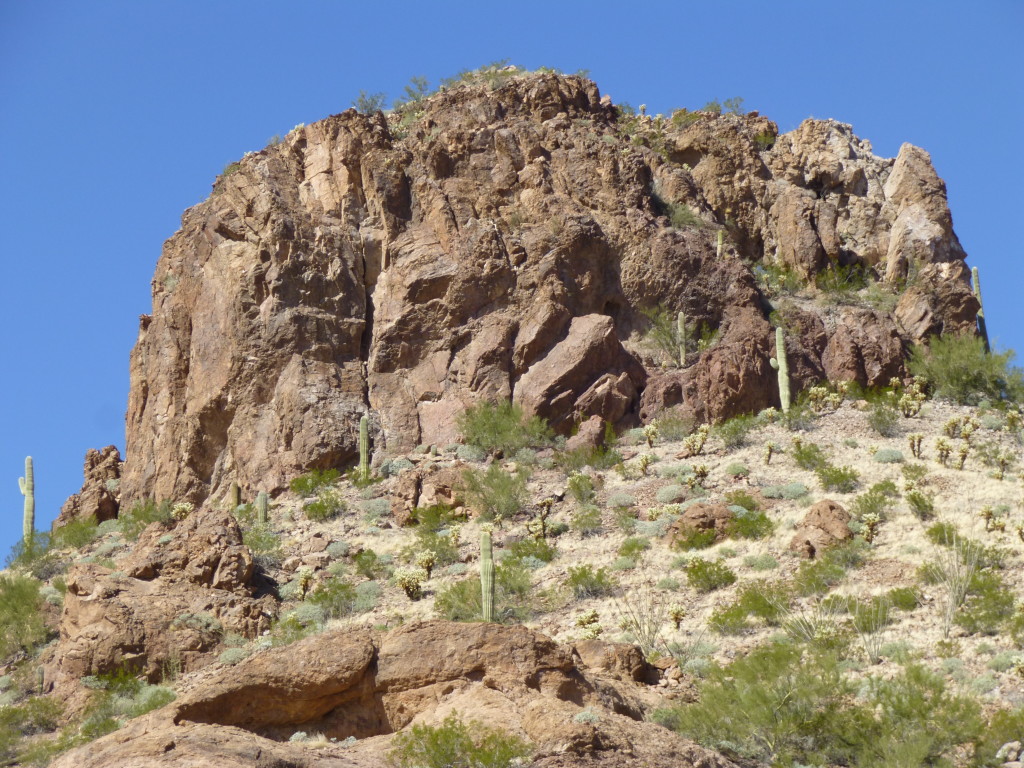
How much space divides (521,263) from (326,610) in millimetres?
12889

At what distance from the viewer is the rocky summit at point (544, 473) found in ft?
53.8

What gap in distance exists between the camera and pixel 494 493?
2931 centimetres

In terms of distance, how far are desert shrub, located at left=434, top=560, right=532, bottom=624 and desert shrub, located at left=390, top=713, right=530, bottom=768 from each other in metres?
8.20

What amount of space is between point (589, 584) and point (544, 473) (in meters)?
7.00

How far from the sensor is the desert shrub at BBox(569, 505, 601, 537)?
91.1 feet

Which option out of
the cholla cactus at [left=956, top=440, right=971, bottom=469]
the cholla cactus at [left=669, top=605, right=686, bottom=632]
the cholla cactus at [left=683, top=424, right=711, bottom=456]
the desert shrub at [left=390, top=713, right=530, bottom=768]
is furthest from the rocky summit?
the cholla cactus at [left=683, top=424, right=711, bottom=456]

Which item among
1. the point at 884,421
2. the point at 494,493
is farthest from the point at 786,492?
the point at 494,493

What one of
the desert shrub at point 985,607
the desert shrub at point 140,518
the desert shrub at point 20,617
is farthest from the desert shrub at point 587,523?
the desert shrub at point 20,617

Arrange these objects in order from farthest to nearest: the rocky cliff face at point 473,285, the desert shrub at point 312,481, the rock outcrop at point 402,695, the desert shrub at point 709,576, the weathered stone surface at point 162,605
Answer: the rocky cliff face at point 473,285
the desert shrub at point 312,481
the desert shrub at point 709,576
the weathered stone surface at point 162,605
the rock outcrop at point 402,695

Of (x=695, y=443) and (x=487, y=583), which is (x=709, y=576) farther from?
(x=695, y=443)

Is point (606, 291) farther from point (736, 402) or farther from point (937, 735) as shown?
point (937, 735)

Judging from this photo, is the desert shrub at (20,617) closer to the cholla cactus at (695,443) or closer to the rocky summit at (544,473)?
the rocky summit at (544,473)

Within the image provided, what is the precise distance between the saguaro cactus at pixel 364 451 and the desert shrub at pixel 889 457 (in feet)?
37.5

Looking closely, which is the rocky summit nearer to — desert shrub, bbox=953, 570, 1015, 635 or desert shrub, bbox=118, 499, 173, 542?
desert shrub, bbox=953, 570, 1015, 635
